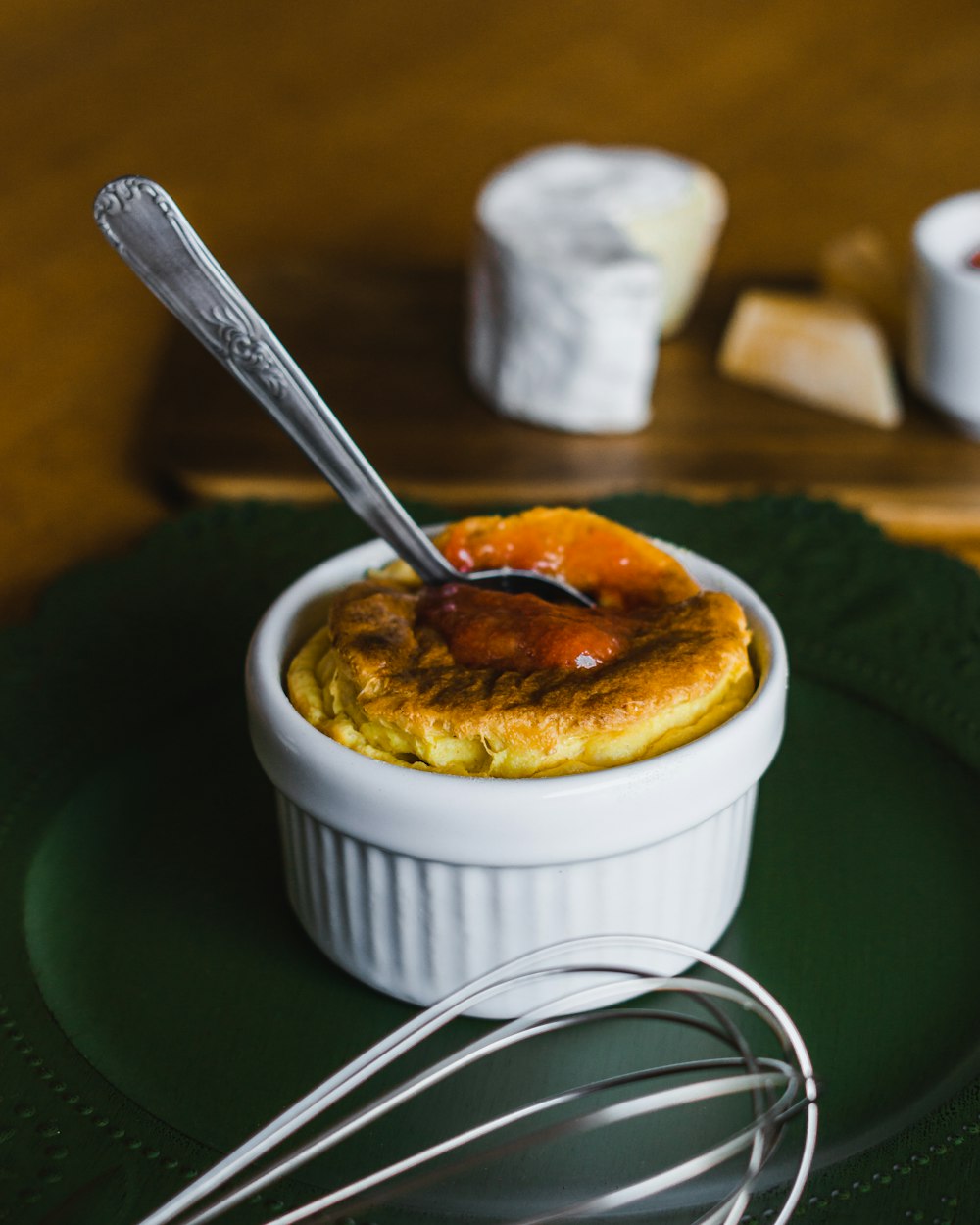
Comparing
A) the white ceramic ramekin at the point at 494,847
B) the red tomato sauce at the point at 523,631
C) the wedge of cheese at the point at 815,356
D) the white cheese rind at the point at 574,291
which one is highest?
the red tomato sauce at the point at 523,631

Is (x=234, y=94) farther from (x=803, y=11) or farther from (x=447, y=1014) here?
(x=447, y=1014)

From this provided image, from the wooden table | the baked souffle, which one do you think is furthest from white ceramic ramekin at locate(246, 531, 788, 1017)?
the wooden table

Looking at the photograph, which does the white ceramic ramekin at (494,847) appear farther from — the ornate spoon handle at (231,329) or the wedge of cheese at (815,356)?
the wedge of cheese at (815,356)

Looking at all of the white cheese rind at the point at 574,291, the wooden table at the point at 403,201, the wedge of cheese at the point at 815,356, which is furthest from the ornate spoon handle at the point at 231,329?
the wedge of cheese at the point at 815,356

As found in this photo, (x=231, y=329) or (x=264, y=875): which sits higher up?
(x=231, y=329)

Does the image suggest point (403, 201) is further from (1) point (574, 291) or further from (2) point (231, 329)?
(2) point (231, 329)

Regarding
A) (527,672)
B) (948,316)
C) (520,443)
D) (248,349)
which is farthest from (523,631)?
(948,316)

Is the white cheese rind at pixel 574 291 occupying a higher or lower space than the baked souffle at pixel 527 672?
lower

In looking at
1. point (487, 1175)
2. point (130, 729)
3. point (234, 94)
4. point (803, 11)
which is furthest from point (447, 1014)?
point (803, 11)
